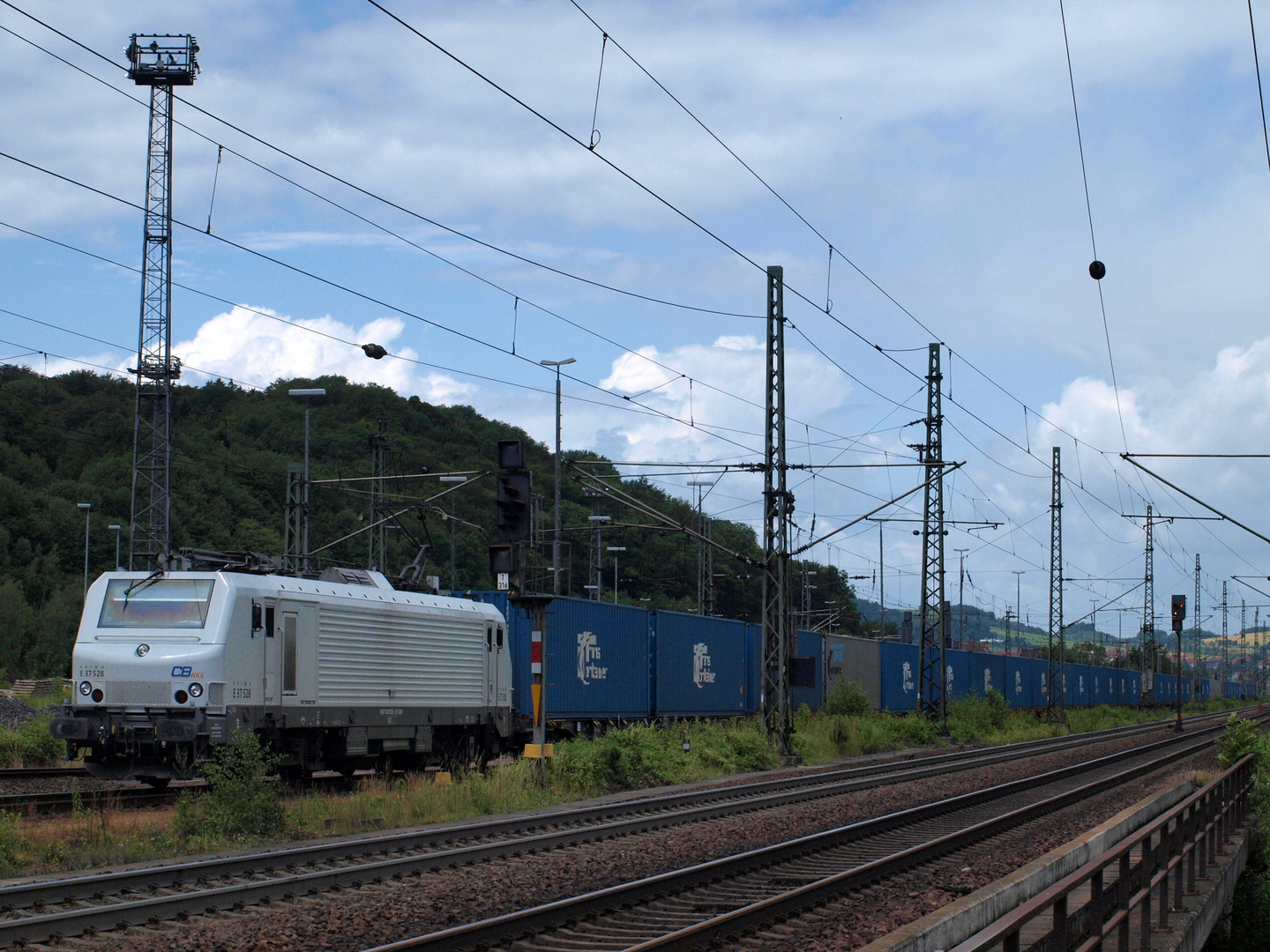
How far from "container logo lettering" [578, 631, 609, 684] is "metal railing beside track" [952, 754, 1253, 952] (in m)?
13.3

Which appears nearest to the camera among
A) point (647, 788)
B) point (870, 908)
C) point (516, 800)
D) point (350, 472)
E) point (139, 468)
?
point (870, 908)

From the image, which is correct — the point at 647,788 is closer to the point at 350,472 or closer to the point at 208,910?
the point at 208,910

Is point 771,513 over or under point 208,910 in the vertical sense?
over

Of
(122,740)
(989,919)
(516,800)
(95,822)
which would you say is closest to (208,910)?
(95,822)

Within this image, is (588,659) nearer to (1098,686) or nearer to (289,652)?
(289,652)

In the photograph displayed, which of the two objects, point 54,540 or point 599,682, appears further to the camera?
point 54,540

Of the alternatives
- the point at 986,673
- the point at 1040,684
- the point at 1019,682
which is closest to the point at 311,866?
the point at 986,673

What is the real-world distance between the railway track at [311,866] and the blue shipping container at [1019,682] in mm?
41522

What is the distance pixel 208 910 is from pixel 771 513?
19.7 m

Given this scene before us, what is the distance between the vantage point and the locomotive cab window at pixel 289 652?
717 inches

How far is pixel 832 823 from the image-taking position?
1709cm

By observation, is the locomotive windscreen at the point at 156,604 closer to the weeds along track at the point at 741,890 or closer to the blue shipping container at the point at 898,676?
the weeds along track at the point at 741,890

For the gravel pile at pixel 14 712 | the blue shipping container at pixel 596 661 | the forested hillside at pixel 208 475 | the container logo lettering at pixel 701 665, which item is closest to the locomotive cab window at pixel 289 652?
the blue shipping container at pixel 596 661

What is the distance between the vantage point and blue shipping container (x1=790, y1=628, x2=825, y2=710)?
39094 mm
